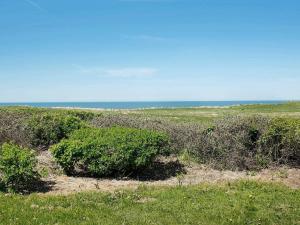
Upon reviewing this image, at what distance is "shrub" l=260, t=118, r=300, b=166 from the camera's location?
18.1 meters

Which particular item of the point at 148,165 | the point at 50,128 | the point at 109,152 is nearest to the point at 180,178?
the point at 148,165

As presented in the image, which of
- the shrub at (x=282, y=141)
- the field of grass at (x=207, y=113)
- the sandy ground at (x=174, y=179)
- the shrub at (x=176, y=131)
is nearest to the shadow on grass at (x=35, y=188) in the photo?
the sandy ground at (x=174, y=179)

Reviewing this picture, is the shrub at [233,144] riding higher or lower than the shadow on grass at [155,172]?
higher

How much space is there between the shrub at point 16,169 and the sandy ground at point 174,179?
0.74 metres

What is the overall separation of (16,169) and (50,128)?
8596mm

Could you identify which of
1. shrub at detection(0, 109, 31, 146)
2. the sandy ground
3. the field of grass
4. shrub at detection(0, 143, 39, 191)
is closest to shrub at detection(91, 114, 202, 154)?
the sandy ground

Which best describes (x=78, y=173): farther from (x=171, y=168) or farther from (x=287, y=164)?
(x=287, y=164)

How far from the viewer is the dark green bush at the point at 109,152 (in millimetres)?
15898

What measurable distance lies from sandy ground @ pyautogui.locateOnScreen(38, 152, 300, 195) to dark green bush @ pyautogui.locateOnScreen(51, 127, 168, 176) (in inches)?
16.5

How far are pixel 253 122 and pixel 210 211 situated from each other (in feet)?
27.2

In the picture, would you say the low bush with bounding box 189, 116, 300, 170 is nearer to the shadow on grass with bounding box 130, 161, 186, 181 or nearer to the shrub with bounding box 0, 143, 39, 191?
the shadow on grass with bounding box 130, 161, 186, 181

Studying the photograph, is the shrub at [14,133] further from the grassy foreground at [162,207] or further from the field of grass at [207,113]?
the field of grass at [207,113]

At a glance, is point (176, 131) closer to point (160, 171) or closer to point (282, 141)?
point (160, 171)

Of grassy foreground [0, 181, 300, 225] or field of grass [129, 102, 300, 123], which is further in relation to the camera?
field of grass [129, 102, 300, 123]
